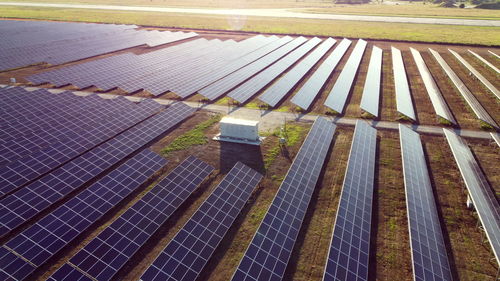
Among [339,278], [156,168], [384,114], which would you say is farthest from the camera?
[384,114]

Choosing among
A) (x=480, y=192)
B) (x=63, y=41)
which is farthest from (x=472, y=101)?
(x=63, y=41)

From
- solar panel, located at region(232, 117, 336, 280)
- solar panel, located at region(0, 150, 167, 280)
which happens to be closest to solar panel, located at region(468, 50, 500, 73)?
solar panel, located at region(232, 117, 336, 280)

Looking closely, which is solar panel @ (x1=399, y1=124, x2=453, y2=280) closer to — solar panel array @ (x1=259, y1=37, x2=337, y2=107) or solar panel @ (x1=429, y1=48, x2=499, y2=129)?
solar panel @ (x1=429, y1=48, x2=499, y2=129)

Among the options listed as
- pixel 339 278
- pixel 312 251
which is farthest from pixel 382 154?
pixel 339 278

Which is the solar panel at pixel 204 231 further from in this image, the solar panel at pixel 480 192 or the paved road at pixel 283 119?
the solar panel at pixel 480 192

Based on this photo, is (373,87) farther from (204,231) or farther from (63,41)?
(63,41)

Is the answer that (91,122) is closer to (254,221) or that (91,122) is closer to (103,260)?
(103,260)
